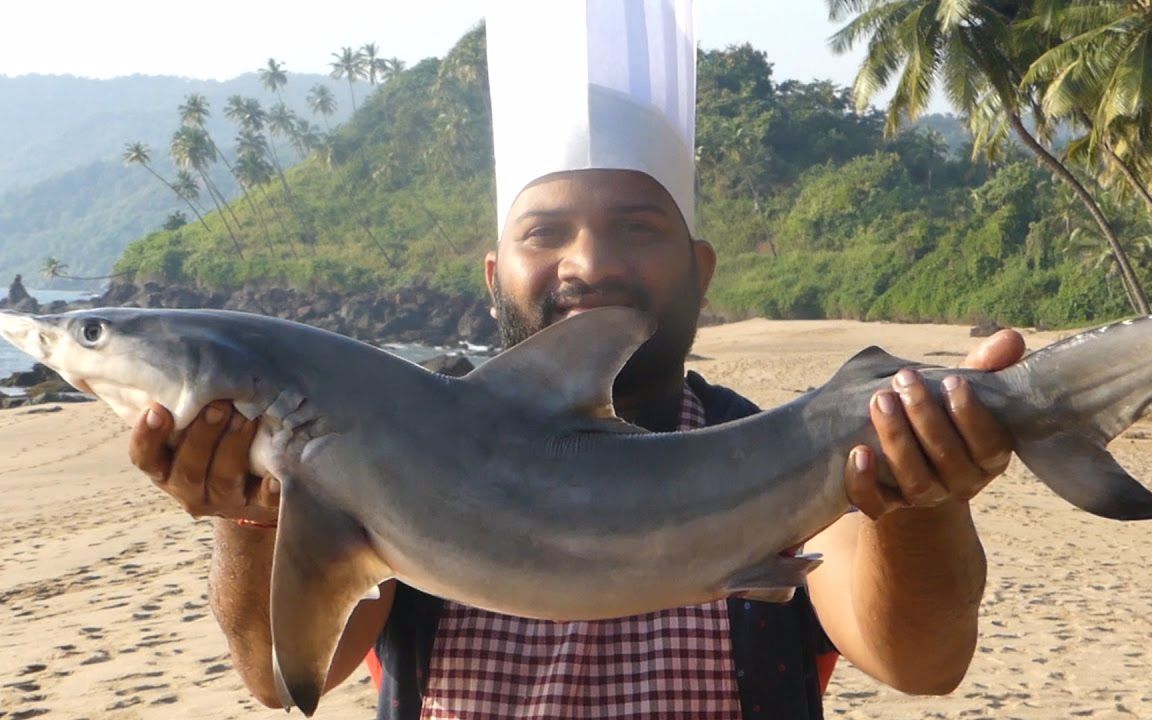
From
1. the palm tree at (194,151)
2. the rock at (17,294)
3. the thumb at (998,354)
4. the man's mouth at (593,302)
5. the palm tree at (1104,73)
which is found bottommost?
the rock at (17,294)

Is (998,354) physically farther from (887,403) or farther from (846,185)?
(846,185)

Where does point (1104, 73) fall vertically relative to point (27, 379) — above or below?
above

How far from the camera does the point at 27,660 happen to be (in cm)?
822

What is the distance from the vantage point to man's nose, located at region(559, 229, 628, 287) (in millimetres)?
2984

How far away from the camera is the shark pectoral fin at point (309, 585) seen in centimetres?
211

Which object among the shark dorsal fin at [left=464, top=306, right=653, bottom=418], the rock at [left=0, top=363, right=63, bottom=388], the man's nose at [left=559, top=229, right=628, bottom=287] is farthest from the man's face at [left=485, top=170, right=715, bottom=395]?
the rock at [left=0, top=363, right=63, bottom=388]

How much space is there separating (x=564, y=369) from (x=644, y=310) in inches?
29.9

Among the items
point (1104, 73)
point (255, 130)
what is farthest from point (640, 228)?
point (255, 130)

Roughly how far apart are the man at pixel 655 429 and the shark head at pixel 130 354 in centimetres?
6

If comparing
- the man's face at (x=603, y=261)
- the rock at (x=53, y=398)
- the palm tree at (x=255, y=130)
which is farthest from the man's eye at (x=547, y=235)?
the palm tree at (x=255, y=130)

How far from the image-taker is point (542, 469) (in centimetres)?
219

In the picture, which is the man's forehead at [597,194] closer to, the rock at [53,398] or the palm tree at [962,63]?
the palm tree at [962,63]

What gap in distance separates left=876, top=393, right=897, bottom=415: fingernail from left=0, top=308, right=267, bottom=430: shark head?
1.24 metres

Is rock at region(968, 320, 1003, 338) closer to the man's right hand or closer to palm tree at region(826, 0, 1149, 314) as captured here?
palm tree at region(826, 0, 1149, 314)
